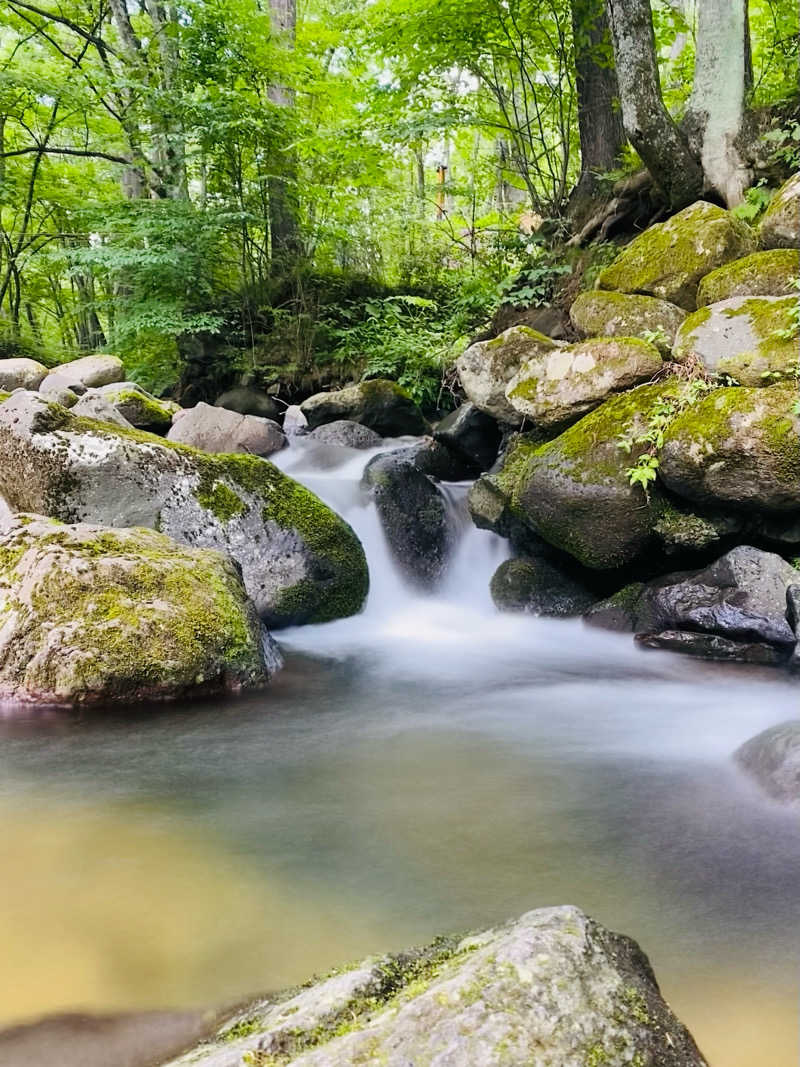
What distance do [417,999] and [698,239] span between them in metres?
6.98

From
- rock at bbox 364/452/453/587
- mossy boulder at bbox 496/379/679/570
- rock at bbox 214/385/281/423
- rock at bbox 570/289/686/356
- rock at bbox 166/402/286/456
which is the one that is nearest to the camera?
mossy boulder at bbox 496/379/679/570

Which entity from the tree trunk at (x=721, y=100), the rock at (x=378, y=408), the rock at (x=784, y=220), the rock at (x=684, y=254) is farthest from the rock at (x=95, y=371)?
the rock at (x=784, y=220)

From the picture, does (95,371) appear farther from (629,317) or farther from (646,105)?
(629,317)

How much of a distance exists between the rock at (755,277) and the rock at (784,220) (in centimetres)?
18

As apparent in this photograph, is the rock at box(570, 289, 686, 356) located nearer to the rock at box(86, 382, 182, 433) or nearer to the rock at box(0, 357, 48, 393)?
the rock at box(86, 382, 182, 433)

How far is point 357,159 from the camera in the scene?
1091 centimetres

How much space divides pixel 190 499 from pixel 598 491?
327 centimetres

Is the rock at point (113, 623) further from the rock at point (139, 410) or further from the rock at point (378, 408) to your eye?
the rock at point (378, 408)

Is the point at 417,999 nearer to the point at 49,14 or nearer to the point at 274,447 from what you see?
the point at 274,447

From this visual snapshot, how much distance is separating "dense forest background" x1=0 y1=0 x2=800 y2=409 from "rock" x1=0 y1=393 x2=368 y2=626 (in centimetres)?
439

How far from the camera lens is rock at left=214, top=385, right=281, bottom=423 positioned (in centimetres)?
1277

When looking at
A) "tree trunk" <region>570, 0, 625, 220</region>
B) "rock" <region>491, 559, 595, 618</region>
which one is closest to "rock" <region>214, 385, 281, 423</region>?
"tree trunk" <region>570, 0, 625, 220</region>

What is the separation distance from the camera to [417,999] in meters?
1.48

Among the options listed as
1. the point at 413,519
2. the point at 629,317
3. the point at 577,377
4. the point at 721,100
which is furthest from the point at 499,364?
the point at 721,100
